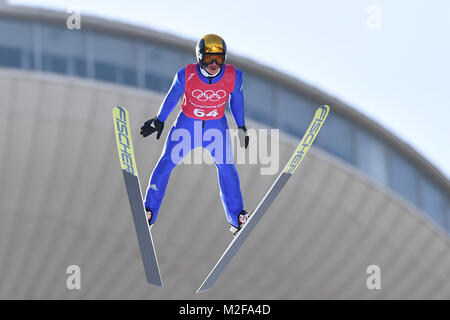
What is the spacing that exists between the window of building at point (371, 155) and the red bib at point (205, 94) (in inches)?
684

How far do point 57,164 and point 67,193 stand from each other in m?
0.88

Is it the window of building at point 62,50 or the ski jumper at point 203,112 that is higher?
the window of building at point 62,50

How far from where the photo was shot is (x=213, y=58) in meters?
12.6

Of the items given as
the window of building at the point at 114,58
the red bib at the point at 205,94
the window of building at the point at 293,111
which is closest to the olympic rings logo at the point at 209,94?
the red bib at the point at 205,94

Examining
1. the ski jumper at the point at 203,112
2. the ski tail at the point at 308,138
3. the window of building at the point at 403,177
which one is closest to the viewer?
the ski jumper at the point at 203,112

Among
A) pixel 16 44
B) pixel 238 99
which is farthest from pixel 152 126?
pixel 16 44

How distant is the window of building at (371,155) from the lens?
30.2 m

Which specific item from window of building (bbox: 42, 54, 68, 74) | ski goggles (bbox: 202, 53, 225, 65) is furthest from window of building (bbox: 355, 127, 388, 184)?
ski goggles (bbox: 202, 53, 225, 65)

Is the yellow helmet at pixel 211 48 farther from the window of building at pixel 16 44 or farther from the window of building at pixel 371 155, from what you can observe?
the window of building at pixel 371 155

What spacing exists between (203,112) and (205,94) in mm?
216

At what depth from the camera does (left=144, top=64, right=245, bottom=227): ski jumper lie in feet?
42.5

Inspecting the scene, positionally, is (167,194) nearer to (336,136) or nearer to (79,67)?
(79,67)

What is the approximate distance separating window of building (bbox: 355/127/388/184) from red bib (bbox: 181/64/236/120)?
1738 cm
